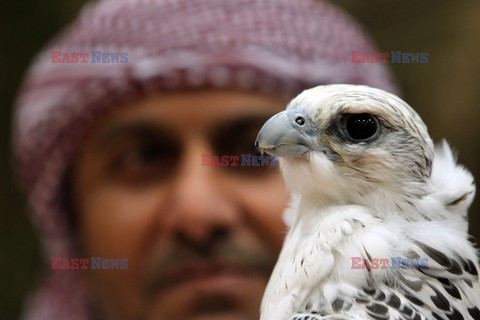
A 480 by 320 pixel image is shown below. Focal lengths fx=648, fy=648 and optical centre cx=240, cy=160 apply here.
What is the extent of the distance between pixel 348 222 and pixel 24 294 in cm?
373

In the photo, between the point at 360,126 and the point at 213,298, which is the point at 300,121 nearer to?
the point at 360,126

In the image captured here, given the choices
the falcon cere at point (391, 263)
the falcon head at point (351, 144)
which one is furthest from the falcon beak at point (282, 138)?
the falcon cere at point (391, 263)

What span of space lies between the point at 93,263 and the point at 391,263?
5.12ft

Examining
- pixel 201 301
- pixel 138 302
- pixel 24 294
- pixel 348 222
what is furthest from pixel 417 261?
pixel 24 294

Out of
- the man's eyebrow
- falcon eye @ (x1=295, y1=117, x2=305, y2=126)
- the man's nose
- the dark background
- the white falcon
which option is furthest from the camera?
the dark background

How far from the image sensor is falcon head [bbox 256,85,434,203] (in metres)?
1.07

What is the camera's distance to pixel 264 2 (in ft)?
7.48

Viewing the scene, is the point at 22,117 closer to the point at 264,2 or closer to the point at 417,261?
the point at 264,2

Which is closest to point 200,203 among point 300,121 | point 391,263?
point 300,121

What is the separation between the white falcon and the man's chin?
3.10 ft

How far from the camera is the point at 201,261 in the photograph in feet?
6.65

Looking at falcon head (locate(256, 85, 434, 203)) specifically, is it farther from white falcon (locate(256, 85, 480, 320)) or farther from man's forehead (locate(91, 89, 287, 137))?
man's forehead (locate(91, 89, 287, 137))

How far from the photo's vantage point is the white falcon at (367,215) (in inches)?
38.9

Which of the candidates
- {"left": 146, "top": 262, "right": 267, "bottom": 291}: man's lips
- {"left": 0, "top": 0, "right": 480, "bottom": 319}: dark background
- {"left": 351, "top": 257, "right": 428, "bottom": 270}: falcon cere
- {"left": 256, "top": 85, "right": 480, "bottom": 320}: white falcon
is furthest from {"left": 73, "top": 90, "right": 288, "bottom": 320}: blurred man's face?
{"left": 0, "top": 0, "right": 480, "bottom": 319}: dark background
